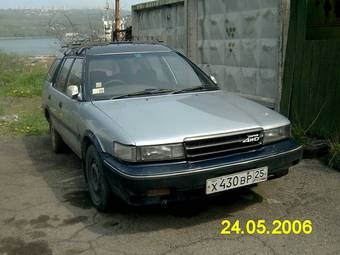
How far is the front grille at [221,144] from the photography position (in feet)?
12.0

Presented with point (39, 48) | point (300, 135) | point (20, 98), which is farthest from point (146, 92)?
point (39, 48)

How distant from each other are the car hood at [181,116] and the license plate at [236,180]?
1.27ft

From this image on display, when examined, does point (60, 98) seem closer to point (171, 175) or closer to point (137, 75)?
point (137, 75)

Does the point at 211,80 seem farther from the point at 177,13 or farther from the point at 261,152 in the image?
the point at 177,13

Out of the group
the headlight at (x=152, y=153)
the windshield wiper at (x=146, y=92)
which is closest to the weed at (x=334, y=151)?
the windshield wiper at (x=146, y=92)

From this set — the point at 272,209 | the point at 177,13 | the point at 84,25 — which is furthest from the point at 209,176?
the point at 84,25

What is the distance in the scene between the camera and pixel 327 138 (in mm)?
5770

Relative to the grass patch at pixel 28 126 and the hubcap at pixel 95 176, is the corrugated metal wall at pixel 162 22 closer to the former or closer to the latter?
the grass patch at pixel 28 126

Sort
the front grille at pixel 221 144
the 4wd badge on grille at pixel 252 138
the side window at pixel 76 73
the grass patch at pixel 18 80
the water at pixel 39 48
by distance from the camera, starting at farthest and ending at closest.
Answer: the water at pixel 39 48
the grass patch at pixel 18 80
the side window at pixel 76 73
the 4wd badge on grille at pixel 252 138
the front grille at pixel 221 144

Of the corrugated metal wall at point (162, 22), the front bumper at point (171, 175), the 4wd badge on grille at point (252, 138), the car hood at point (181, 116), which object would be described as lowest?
the front bumper at point (171, 175)

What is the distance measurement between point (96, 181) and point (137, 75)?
4.24ft

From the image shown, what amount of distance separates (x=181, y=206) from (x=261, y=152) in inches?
37.8

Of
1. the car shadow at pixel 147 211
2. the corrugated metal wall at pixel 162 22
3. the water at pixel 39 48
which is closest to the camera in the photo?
the car shadow at pixel 147 211

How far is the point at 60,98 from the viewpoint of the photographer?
5680 millimetres
